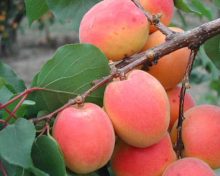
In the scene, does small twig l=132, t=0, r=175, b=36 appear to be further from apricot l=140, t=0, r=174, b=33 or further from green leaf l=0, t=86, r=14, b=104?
green leaf l=0, t=86, r=14, b=104

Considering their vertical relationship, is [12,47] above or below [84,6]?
below

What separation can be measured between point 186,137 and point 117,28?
8.6 inches

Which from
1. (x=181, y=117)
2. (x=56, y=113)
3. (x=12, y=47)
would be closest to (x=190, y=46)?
(x=181, y=117)

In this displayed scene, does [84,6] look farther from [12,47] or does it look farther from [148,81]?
[12,47]

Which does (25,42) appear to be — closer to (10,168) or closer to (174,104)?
(174,104)

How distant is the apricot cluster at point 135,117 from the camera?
0.71 meters

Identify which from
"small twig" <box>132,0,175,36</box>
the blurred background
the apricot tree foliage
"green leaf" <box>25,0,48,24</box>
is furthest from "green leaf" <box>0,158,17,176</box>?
the blurred background

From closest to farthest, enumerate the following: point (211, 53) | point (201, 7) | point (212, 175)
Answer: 1. point (212, 175)
2. point (211, 53)
3. point (201, 7)

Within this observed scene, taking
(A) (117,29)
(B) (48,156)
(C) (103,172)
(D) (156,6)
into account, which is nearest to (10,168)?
(B) (48,156)

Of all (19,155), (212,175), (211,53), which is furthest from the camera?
(211,53)

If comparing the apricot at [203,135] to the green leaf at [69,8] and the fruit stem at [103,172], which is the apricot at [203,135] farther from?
the green leaf at [69,8]

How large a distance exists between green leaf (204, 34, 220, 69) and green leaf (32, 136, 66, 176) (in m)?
0.41

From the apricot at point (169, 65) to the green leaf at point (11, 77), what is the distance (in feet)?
0.81

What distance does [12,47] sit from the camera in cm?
834
